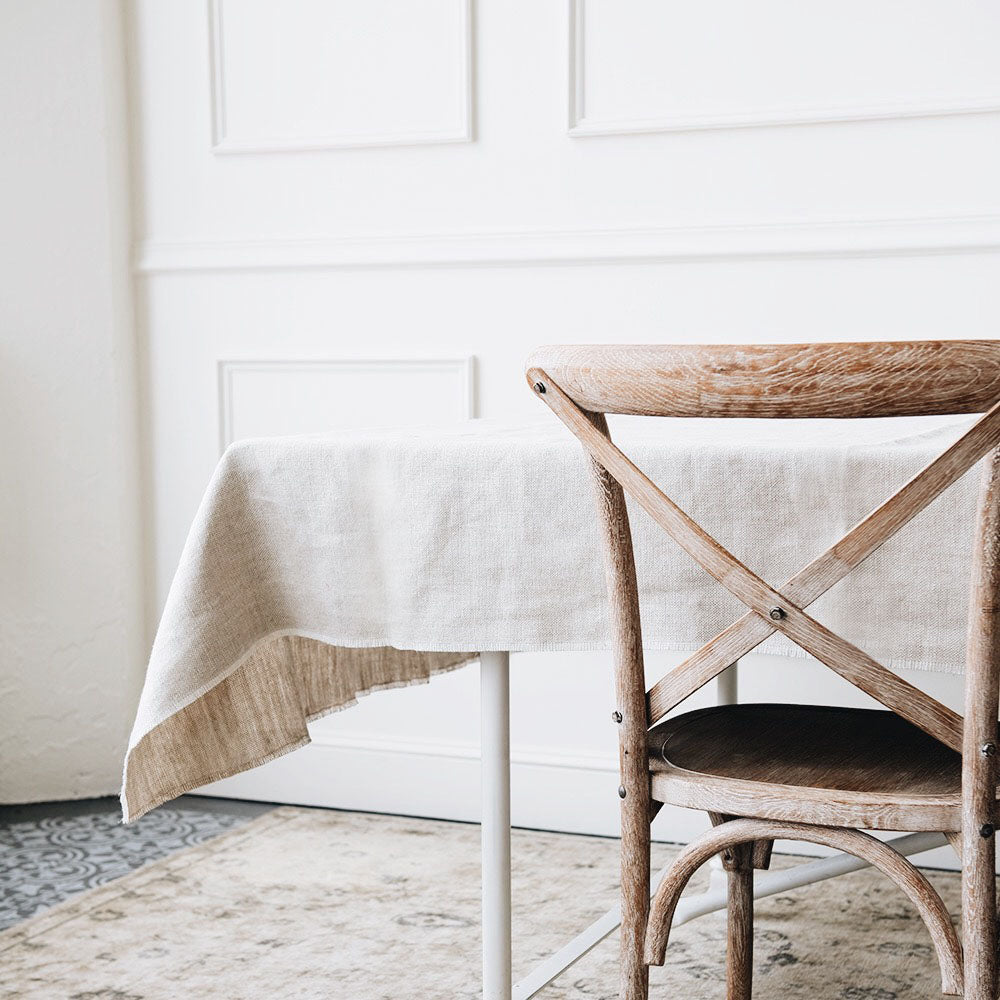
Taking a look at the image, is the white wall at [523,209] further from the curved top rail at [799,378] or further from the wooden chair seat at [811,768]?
the curved top rail at [799,378]

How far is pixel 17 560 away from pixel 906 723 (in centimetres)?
215

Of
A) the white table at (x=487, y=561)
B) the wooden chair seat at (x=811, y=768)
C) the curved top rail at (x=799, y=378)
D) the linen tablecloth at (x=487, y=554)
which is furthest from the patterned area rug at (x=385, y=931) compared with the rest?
the curved top rail at (x=799, y=378)

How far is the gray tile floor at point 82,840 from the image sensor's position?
7.56 ft

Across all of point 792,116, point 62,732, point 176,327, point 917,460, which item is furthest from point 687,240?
point 62,732

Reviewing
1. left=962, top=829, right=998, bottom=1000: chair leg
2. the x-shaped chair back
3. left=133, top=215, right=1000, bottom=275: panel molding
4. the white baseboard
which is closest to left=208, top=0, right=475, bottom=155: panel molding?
left=133, top=215, right=1000, bottom=275: panel molding

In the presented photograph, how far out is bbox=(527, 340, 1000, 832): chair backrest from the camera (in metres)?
0.98

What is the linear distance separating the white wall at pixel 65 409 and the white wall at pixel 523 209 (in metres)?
0.08

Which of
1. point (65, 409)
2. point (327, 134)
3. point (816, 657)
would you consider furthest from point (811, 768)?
point (65, 409)

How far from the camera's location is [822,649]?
1.10 meters

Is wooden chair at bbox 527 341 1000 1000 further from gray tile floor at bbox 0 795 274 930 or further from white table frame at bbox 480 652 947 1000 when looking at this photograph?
gray tile floor at bbox 0 795 274 930

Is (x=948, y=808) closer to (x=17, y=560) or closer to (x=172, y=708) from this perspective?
(x=172, y=708)

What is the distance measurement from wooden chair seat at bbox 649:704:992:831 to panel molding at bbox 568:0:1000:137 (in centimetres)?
135

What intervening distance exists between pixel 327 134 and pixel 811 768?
1.96m

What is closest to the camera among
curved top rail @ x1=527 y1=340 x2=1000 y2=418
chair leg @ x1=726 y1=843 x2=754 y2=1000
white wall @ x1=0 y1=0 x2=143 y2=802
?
curved top rail @ x1=527 y1=340 x2=1000 y2=418
